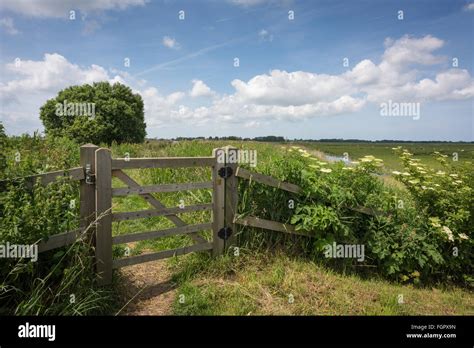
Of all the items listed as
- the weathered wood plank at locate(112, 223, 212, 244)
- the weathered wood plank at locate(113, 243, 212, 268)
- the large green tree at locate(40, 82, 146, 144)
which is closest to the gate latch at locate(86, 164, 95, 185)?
the weathered wood plank at locate(112, 223, 212, 244)

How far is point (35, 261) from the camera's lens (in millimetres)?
3523

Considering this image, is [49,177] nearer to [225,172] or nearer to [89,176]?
[89,176]

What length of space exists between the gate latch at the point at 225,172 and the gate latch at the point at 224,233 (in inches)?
33.9

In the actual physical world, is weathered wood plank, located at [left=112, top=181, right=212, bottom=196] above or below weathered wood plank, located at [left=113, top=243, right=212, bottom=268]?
above

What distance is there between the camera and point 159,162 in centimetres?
474

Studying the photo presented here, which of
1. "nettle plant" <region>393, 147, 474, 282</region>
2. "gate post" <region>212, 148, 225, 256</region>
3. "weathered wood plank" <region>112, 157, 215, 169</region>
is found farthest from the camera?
"nettle plant" <region>393, 147, 474, 282</region>

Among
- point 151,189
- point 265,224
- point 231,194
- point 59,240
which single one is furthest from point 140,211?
point 265,224

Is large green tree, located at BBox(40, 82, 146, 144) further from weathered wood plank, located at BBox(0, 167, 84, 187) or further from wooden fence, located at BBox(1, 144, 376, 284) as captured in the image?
weathered wood plank, located at BBox(0, 167, 84, 187)

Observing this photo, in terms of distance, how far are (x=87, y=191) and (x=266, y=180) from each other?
9.12 ft

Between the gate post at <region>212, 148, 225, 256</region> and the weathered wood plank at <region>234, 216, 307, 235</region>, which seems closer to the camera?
the gate post at <region>212, 148, 225, 256</region>

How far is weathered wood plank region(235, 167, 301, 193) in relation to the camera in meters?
5.39

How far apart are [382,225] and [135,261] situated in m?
4.40

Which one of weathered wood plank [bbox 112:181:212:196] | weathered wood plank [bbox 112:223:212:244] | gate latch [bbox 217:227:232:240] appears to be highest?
weathered wood plank [bbox 112:181:212:196]
